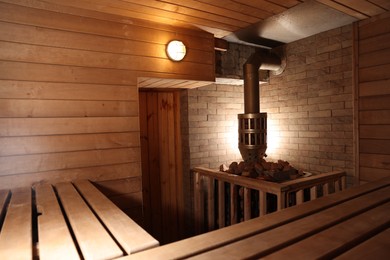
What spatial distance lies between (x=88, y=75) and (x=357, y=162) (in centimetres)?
292

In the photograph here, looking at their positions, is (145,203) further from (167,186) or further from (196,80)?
(196,80)

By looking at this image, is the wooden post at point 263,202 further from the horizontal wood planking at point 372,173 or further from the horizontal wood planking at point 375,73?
the horizontal wood planking at point 375,73

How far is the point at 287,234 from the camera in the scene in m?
1.15

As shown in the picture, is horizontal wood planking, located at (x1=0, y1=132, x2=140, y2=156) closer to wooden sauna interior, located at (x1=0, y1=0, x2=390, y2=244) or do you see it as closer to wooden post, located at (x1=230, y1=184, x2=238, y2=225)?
wooden sauna interior, located at (x1=0, y1=0, x2=390, y2=244)

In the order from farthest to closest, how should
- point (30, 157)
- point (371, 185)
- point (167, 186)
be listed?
1. point (167, 186)
2. point (30, 157)
3. point (371, 185)

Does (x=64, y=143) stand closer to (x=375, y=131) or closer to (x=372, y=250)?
(x=372, y=250)

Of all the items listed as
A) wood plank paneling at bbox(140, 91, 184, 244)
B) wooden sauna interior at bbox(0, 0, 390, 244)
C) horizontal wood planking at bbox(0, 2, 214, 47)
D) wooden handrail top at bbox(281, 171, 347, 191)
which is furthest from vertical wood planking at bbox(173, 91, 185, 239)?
wooden handrail top at bbox(281, 171, 347, 191)

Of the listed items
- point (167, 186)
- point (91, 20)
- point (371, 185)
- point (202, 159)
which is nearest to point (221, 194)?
point (202, 159)

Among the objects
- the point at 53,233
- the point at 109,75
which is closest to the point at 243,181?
the point at 109,75

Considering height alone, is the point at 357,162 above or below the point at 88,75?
below

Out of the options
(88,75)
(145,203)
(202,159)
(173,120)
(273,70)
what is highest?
(273,70)

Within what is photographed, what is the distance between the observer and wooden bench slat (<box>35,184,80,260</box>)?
1.02 meters

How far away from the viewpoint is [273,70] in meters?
4.43

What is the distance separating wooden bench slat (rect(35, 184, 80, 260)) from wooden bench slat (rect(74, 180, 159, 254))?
179 mm
